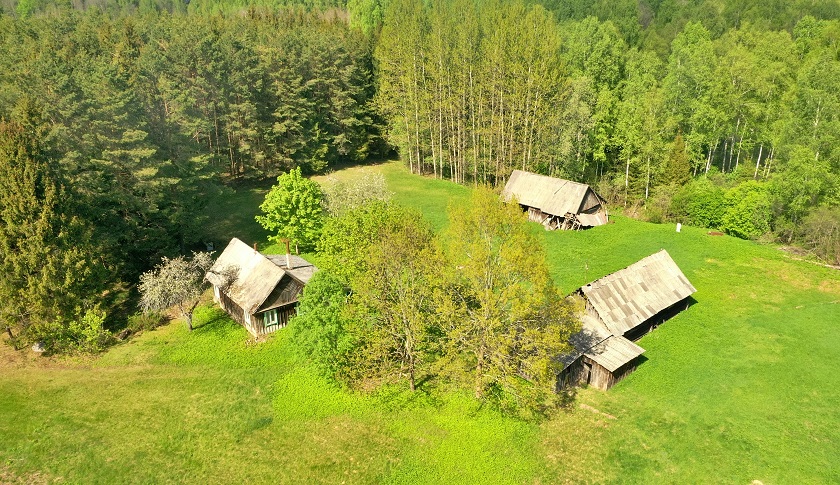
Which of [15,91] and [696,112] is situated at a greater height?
[15,91]

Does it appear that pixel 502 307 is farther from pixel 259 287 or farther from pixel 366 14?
pixel 366 14

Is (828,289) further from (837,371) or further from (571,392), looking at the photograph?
(571,392)

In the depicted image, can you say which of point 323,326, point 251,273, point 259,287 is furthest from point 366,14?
point 323,326

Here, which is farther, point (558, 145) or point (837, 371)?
point (558, 145)

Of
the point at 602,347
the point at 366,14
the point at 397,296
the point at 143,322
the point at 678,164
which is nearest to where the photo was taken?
the point at 397,296

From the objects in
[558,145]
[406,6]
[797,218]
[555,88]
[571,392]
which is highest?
[406,6]

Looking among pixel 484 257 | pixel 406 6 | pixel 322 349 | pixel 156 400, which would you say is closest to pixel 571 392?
pixel 484 257
